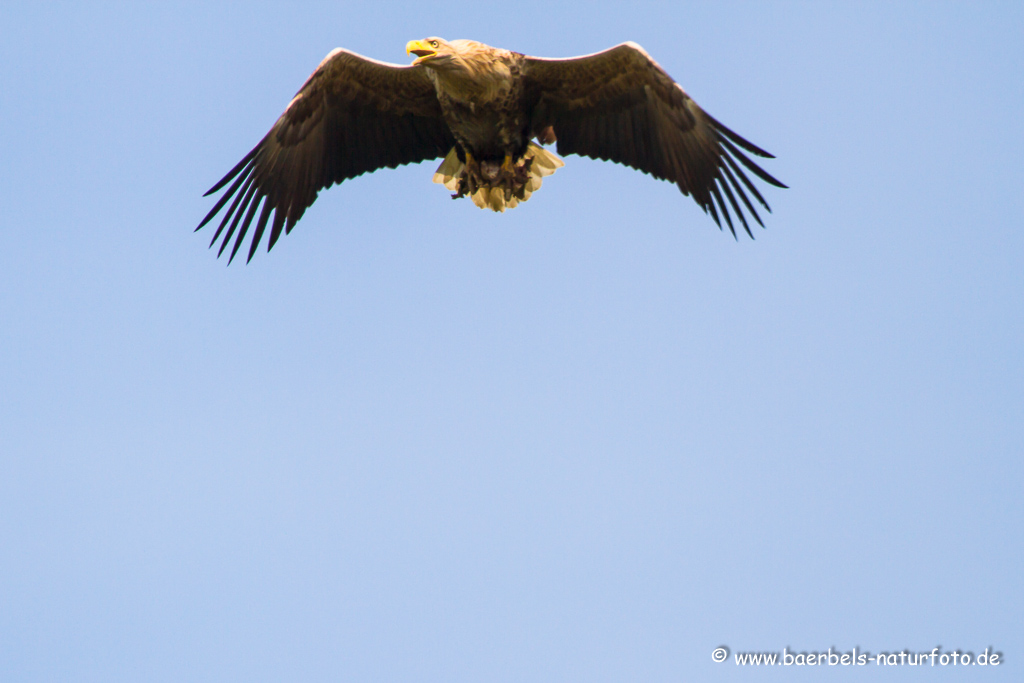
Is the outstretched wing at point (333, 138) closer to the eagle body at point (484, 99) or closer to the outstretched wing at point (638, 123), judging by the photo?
the eagle body at point (484, 99)

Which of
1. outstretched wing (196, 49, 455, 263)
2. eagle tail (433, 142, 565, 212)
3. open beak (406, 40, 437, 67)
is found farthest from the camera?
eagle tail (433, 142, 565, 212)

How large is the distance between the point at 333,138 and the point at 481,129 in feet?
4.23

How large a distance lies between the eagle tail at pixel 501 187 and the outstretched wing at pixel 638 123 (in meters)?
0.28

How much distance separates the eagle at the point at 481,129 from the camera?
7.91 meters

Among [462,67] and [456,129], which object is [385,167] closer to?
[456,129]

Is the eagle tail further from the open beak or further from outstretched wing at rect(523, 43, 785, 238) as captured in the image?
the open beak

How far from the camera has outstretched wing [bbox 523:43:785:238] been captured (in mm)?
7973

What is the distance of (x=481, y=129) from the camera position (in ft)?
26.5

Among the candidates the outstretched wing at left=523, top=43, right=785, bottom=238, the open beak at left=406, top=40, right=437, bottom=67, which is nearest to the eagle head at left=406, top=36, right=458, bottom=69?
the open beak at left=406, top=40, right=437, bottom=67

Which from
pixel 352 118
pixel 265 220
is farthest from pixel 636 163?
pixel 265 220

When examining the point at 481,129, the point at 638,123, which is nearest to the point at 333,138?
the point at 481,129

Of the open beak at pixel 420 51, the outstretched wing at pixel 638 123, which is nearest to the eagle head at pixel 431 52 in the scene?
the open beak at pixel 420 51

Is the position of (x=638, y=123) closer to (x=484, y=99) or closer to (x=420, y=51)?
(x=484, y=99)

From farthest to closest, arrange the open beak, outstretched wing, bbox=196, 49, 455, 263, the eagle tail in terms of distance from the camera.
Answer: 1. the eagle tail
2. outstretched wing, bbox=196, 49, 455, 263
3. the open beak
